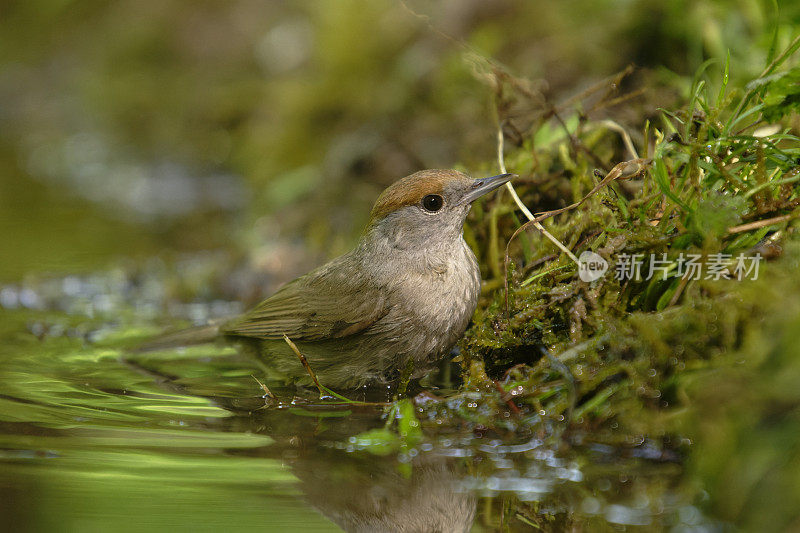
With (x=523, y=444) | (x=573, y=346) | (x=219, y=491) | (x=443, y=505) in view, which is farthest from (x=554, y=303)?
(x=219, y=491)

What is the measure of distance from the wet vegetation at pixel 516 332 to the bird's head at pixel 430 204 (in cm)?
41

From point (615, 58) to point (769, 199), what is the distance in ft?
13.0

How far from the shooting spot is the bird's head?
4.12 metres

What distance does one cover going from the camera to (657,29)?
21.8 ft

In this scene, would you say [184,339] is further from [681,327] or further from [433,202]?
[681,327]

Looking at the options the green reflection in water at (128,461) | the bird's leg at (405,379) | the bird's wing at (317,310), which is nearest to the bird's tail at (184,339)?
the bird's wing at (317,310)

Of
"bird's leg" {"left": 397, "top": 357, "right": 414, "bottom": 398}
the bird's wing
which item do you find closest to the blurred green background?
the bird's wing

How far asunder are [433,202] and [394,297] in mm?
548

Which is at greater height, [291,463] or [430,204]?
[430,204]

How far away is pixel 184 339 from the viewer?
4.91 m

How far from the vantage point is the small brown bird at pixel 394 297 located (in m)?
3.94

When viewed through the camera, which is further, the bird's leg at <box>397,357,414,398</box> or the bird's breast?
the bird's breast

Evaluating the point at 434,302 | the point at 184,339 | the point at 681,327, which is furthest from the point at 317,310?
the point at 681,327

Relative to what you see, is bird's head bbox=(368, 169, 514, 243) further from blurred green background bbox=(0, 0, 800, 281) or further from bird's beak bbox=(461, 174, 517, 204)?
blurred green background bbox=(0, 0, 800, 281)
